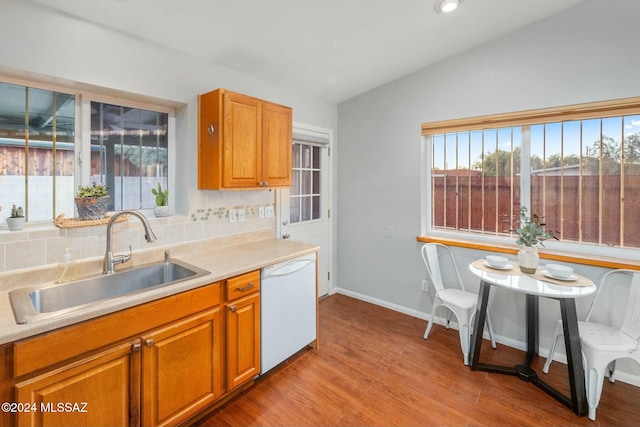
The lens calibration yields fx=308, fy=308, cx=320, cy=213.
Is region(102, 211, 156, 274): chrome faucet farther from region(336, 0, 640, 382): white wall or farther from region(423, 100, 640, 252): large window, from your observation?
region(423, 100, 640, 252): large window

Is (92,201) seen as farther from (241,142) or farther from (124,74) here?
(241,142)

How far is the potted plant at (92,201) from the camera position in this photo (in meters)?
1.86

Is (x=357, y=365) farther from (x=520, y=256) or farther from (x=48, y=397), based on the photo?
(x=48, y=397)

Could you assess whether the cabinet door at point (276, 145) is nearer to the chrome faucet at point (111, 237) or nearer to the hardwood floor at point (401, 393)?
the chrome faucet at point (111, 237)

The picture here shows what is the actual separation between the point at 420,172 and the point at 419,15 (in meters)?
1.41

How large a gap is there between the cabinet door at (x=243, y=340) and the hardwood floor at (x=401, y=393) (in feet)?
0.63

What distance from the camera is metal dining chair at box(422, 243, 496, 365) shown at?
2.49 m

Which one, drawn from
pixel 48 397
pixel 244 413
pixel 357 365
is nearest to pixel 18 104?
pixel 48 397

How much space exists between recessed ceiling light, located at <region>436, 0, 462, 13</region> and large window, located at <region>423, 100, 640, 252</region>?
1016 millimetres

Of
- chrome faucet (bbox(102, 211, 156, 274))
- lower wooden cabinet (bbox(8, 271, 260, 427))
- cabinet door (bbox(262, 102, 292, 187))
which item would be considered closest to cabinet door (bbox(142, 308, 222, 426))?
lower wooden cabinet (bbox(8, 271, 260, 427))

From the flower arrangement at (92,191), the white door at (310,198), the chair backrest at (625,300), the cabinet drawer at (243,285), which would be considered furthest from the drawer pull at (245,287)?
the chair backrest at (625,300)

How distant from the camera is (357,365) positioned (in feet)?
7.93

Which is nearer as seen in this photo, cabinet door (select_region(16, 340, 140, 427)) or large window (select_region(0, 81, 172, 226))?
cabinet door (select_region(16, 340, 140, 427))

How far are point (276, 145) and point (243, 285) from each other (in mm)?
1216
